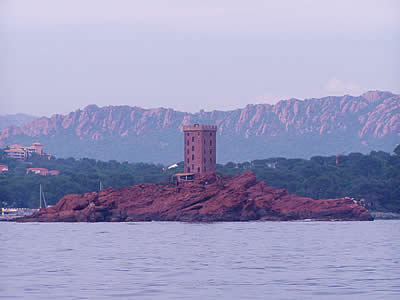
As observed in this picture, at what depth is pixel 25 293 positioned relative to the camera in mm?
43188

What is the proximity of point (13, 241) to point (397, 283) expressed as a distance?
5720cm

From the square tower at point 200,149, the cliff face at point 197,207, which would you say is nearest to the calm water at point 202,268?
the cliff face at point 197,207

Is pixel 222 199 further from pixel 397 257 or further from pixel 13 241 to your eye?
pixel 397 257

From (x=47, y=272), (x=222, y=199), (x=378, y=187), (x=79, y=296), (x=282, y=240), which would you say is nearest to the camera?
(x=79, y=296)

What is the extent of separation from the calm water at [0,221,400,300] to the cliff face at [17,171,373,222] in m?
65.8

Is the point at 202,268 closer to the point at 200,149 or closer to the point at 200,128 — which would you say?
the point at 200,149

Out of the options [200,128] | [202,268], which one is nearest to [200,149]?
[200,128]

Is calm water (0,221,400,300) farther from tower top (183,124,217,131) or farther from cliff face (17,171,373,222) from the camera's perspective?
tower top (183,124,217,131)

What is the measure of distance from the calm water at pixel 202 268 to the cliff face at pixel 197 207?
65.8 m

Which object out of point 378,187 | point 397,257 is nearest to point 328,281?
point 397,257

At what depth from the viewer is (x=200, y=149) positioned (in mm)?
189375

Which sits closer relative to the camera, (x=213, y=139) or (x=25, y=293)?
(x=25, y=293)

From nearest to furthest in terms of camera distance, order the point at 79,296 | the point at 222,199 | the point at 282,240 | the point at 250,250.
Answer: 1. the point at 79,296
2. the point at 250,250
3. the point at 282,240
4. the point at 222,199

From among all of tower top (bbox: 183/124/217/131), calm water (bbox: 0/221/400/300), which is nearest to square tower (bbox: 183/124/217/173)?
tower top (bbox: 183/124/217/131)
